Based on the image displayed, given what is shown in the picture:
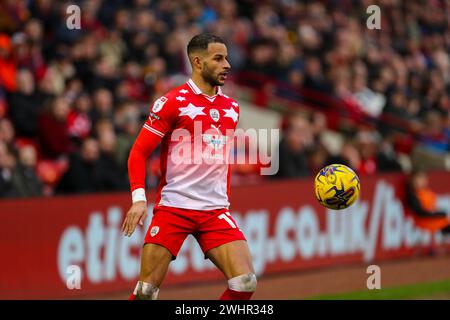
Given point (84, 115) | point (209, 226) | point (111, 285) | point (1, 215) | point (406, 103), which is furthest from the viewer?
point (406, 103)

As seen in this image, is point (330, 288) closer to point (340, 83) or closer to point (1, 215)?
point (1, 215)

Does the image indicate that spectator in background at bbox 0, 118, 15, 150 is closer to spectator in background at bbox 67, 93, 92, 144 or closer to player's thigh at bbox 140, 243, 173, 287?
spectator in background at bbox 67, 93, 92, 144

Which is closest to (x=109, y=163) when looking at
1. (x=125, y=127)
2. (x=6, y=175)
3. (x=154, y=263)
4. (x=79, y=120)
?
(x=79, y=120)

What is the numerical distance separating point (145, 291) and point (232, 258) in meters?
0.74

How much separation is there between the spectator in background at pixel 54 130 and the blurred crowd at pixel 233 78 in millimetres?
20

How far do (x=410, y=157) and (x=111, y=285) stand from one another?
382 inches

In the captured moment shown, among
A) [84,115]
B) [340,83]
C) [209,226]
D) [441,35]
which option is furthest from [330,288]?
[441,35]

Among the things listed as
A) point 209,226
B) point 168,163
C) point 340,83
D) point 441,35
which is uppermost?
point 441,35

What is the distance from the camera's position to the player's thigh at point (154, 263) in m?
8.00

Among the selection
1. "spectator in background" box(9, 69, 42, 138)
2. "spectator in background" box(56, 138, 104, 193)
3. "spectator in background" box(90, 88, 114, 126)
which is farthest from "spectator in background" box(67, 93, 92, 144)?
"spectator in background" box(56, 138, 104, 193)

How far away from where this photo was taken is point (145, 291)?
313 inches

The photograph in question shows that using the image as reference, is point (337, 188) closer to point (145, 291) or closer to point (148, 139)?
point (148, 139)

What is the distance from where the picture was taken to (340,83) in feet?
70.5
